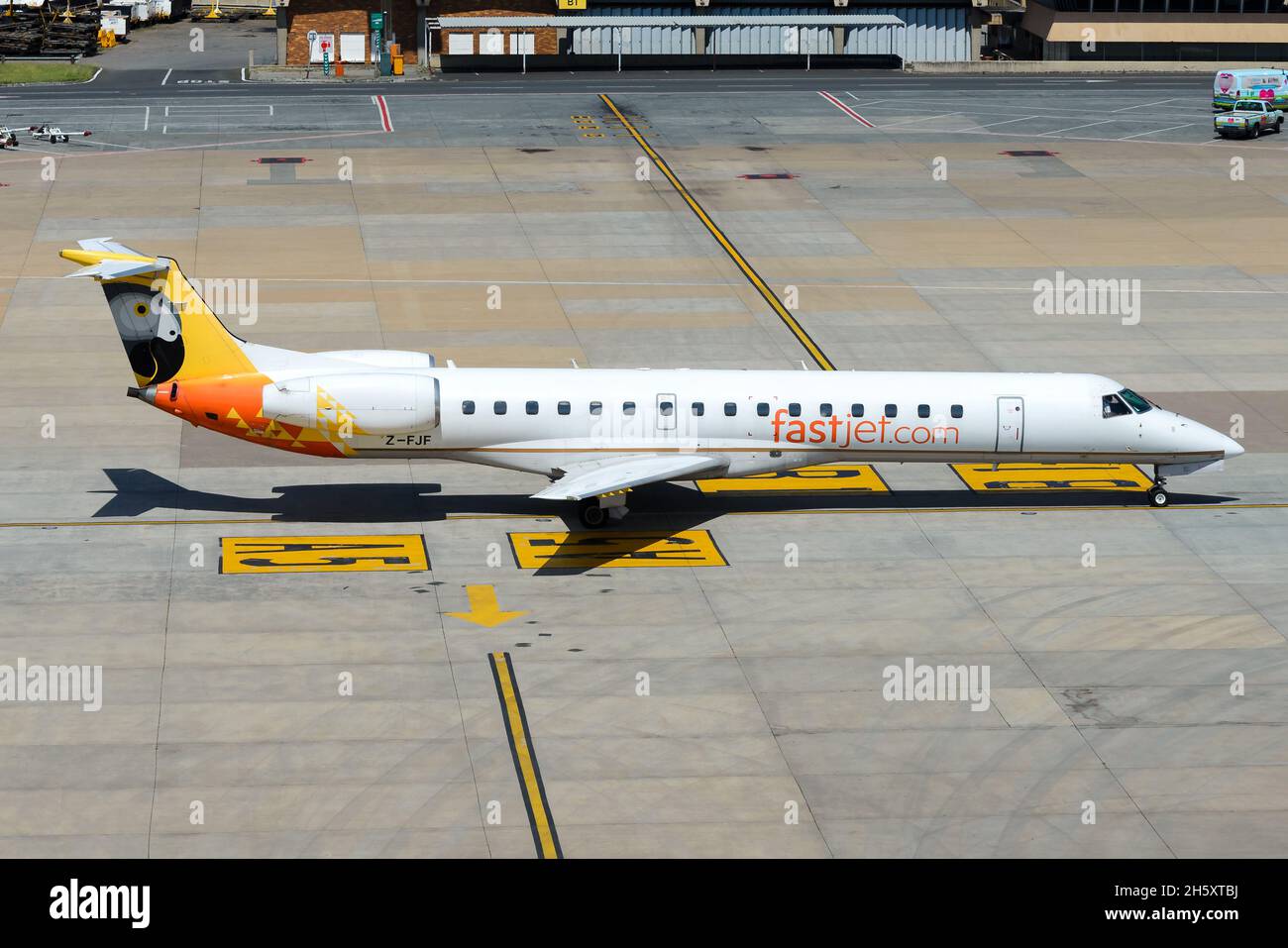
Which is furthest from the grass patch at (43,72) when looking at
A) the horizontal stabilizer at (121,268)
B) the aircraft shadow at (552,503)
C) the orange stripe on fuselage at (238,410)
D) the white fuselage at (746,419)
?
the white fuselage at (746,419)

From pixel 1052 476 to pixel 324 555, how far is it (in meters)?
17.9

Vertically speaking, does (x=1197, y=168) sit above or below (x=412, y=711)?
above

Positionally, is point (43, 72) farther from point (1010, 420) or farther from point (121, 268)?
point (1010, 420)

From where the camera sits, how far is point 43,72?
99562mm

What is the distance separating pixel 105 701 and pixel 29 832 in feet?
14.9

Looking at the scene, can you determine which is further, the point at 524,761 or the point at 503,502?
the point at 503,502

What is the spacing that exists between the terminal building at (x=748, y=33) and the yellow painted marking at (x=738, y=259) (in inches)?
768

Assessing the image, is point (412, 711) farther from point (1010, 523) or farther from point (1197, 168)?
point (1197, 168)

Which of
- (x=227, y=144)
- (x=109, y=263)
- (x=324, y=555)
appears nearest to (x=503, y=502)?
(x=324, y=555)

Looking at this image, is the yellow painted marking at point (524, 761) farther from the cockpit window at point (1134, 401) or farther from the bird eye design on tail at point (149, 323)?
the cockpit window at point (1134, 401)

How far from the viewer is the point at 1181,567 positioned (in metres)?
37.7

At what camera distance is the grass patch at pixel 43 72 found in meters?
97.6

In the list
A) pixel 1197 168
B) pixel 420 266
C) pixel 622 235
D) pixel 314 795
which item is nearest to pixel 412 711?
pixel 314 795

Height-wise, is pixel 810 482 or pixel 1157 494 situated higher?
pixel 1157 494
